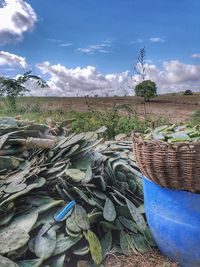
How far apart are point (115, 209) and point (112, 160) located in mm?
591

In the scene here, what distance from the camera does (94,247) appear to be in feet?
9.55

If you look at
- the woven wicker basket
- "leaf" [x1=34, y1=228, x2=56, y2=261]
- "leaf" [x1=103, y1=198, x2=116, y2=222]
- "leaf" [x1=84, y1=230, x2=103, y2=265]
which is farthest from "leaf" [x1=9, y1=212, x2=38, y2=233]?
the woven wicker basket

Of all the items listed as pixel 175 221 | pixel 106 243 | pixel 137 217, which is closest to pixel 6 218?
pixel 106 243

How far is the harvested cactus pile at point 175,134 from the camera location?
104 inches

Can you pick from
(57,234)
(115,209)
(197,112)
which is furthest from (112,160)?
(197,112)

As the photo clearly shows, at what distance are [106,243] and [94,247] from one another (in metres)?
0.21

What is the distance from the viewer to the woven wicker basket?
2.44 meters

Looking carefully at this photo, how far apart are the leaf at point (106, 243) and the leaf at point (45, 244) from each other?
17.0 inches

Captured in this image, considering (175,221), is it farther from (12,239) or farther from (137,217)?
(12,239)

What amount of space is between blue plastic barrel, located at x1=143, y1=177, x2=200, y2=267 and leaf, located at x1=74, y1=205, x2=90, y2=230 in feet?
1.64

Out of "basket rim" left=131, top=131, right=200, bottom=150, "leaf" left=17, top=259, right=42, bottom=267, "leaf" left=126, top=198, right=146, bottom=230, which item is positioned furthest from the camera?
"leaf" left=126, top=198, right=146, bottom=230

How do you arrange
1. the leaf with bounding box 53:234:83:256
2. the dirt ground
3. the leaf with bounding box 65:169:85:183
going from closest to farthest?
the leaf with bounding box 53:234:83:256, the dirt ground, the leaf with bounding box 65:169:85:183

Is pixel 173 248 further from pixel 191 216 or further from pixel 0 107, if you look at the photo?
pixel 0 107

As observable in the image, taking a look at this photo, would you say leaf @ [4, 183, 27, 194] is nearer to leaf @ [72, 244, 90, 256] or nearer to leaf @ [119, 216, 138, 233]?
leaf @ [72, 244, 90, 256]
